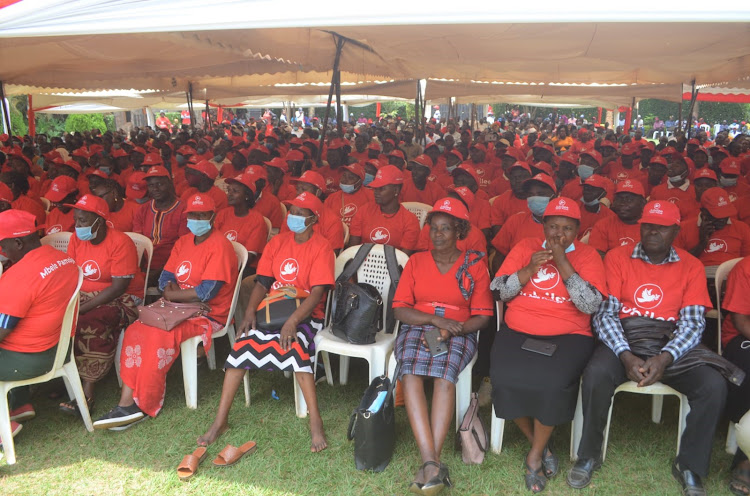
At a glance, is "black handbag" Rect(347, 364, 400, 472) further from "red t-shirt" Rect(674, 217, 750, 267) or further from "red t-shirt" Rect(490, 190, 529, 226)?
"red t-shirt" Rect(674, 217, 750, 267)

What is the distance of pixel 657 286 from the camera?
3322 millimetres

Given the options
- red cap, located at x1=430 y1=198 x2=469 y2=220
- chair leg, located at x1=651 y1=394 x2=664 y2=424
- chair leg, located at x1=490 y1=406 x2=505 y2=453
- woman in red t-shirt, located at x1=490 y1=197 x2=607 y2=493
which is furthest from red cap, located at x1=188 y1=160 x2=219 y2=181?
chair leg, located at x1=651 y1=394 x2=664 y2=424

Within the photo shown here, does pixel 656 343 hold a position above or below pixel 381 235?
below

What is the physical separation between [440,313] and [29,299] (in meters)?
2.38

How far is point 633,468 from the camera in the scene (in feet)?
10.8

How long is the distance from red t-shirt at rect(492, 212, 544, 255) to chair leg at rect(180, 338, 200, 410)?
250 cm

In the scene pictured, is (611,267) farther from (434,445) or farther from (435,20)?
(435,20)

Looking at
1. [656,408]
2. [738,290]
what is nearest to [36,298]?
[656,408]

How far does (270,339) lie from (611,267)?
2.17m

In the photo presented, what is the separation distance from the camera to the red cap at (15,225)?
3.36 m

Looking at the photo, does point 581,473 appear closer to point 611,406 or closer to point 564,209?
point 611,406

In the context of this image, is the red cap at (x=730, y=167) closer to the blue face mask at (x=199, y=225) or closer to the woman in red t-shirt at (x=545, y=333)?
the woman in red t-shirt at (x=545, y=333)

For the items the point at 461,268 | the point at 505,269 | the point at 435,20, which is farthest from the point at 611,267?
the point at 435,20

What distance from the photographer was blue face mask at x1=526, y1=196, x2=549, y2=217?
468 cm
